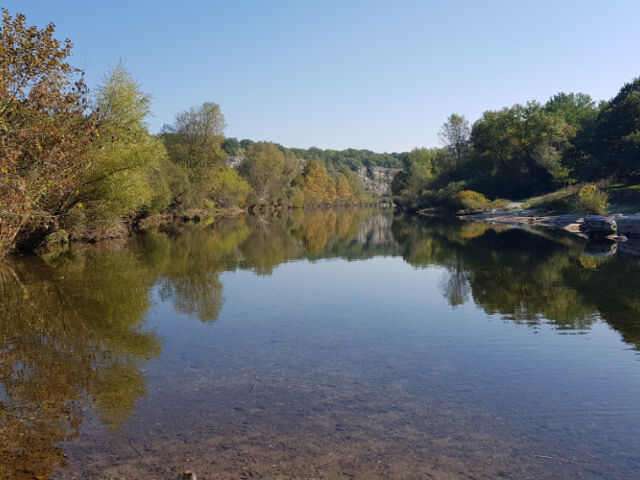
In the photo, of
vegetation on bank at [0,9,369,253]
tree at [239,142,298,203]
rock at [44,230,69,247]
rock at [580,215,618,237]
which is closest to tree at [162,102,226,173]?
vegetation on bank at [0,9,369,253]

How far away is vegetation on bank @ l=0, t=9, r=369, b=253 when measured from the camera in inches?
393

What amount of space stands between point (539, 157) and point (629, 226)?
40.2 m

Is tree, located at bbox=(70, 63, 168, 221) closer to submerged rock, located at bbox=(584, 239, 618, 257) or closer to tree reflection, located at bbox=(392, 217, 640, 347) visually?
tree reflection, located at bbox=(392, 217, 640, 347)

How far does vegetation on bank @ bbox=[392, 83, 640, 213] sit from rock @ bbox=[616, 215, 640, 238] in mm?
7735

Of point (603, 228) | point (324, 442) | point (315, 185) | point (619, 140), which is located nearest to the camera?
point (324, 442)

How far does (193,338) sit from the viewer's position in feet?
35.9

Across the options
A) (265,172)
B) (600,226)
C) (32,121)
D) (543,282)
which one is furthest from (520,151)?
(32,121)

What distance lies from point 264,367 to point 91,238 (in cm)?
2948

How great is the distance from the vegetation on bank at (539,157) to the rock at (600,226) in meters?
9.93

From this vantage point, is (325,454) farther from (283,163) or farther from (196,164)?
(283,163)

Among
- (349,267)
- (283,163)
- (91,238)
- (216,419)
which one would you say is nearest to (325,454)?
(216,419)

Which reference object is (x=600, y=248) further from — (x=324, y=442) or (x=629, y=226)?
(x=324, y=442)

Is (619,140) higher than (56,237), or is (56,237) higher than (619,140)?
(619,140)

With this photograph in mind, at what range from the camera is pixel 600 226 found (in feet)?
107
